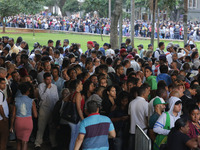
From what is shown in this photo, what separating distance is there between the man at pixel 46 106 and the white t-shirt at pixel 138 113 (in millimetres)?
1979

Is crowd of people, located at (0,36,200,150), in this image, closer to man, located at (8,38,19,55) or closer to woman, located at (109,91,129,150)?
woman, located at (109,91,129,150)

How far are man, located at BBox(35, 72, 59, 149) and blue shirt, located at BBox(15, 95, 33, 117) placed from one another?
0.90m

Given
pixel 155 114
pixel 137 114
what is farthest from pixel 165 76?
pixel 155 114

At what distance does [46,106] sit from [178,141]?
3671mm

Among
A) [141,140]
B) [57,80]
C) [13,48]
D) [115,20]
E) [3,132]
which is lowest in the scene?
[3,132]

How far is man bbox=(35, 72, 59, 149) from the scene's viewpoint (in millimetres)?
8508

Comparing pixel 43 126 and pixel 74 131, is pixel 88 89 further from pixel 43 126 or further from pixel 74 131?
pixel 43 126

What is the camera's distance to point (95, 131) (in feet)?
19.6

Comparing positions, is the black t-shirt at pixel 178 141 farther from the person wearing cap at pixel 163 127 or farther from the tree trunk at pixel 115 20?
the tree trunk at pixel 115 20

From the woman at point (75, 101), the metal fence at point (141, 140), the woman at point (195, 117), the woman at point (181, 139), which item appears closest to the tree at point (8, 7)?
the woman at point (75, 101)

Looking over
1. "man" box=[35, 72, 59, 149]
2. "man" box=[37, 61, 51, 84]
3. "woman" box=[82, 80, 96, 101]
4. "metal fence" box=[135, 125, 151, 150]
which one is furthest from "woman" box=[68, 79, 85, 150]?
"man" box=[37, 61, 51, 84]

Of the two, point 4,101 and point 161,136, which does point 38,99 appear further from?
point 161,136

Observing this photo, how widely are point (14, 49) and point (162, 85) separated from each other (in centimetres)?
740

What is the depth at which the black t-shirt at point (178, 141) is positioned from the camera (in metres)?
5.66
